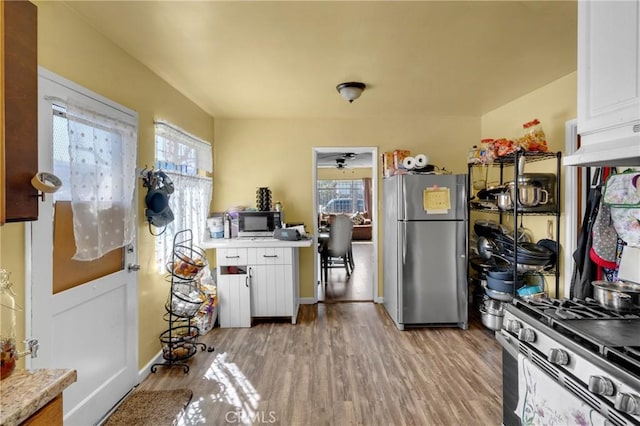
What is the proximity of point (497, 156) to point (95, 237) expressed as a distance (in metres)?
3.25

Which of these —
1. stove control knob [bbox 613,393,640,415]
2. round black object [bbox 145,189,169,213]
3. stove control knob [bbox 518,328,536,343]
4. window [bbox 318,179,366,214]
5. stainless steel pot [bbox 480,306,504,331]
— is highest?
window [bbox 318,179,366,214]

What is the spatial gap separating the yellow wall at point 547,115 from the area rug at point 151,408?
10.6 ft

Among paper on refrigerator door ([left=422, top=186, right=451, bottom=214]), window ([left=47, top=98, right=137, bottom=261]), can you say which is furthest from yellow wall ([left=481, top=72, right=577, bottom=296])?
window ([left=47, top=98, right=137, bottom=261])

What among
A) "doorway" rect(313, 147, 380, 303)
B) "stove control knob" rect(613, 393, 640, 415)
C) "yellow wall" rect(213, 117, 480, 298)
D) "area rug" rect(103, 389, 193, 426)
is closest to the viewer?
"stove control knob" rect(613, 393, 640, 415)

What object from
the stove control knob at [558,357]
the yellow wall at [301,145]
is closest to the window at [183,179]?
the yellow wall at [301,145]

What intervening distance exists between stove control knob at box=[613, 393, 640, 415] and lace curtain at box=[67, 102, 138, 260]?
2373mm

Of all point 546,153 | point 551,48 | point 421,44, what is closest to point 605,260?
point 546,153

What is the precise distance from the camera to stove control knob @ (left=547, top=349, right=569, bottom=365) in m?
1.13

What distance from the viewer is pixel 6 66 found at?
0.90 metres

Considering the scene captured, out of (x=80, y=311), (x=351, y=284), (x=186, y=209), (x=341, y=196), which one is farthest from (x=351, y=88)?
(x=341, y=196)

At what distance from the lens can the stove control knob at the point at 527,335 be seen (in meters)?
1.31

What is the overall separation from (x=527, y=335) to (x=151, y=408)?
2250 mm

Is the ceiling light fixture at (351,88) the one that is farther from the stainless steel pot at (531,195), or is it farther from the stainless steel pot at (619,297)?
the stainless steel pot at (619,297)

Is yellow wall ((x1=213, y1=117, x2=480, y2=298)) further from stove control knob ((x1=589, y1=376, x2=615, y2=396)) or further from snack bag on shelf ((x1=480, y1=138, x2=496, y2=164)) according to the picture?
stove control knob ((x1=589, y1=376, x2=615, y2=396))
